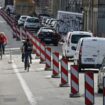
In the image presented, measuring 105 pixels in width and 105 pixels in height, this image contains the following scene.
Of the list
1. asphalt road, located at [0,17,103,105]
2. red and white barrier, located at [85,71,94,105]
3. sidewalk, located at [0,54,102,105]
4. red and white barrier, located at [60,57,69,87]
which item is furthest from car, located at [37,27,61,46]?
red and white barrier, located at [85,71,94,105]

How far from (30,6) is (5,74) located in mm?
89643

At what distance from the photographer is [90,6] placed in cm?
7375

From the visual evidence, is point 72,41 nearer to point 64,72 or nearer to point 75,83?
point 64,72

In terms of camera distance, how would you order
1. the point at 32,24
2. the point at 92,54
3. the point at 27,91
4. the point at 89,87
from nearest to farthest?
1. the point at 89,87
2. the point at 27,91
3. the point at 92,54
4. the point at 32,24

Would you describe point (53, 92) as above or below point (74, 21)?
above

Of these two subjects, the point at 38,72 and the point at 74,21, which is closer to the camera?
the point at 38,72

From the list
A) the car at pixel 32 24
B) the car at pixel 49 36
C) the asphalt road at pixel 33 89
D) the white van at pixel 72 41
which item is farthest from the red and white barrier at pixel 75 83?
the car at pixel 32 24

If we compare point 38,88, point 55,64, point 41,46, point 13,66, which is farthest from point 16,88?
point 41,46

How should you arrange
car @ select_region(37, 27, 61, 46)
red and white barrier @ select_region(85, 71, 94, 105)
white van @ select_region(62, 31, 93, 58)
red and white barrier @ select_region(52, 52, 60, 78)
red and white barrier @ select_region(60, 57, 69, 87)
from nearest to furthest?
red and white barrier @ select_region(85, 71, 94, 105), red and white barrier @ select_region(60, 57, 69, 87), red and white barrier @ select_region(52, 52, 60, 78), white van @ select_region(62, 31, 93, 58), car @ select_region(37, 27, 61, 46)

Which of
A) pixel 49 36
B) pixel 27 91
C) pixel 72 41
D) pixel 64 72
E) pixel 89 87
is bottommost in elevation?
pixel 49 36

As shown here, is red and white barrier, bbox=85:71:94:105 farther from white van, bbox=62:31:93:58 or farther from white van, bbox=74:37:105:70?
white van, bbox=62:31:93:58

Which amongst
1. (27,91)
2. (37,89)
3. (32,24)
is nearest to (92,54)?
(37,89)

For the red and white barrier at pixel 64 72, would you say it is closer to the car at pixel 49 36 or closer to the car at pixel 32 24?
the car at pixel 49 36

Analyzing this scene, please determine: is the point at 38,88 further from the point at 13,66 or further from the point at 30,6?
the point at 30,6
